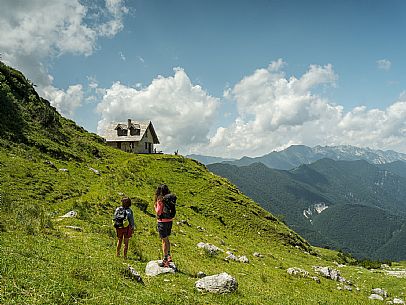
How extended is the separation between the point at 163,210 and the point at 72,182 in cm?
2099

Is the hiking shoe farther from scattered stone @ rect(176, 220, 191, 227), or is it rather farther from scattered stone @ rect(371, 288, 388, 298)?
scattered stone @ rect(371, 288, 388, 298)

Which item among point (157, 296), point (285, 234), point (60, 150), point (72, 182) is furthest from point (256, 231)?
point (157, 296)

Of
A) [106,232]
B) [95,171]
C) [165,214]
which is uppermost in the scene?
[95,171]

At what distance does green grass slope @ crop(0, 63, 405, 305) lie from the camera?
10.7 meters

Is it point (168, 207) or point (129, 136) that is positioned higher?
point (129, 136)

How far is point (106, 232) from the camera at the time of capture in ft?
69.5

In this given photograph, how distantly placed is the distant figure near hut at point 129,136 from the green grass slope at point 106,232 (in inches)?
882

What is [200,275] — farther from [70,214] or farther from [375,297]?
[375,297]

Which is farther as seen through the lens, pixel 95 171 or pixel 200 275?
pixel 95 171

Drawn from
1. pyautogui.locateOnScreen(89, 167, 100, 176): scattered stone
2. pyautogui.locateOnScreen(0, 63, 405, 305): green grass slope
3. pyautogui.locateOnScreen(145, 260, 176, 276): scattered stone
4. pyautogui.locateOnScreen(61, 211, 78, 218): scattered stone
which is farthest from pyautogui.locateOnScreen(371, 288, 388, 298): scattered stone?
pyautogui.locateOnScreen(89, 167, 100, 176): scattered stone

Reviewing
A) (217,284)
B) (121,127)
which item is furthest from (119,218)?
(121,127)

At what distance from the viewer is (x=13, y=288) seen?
28.1ft

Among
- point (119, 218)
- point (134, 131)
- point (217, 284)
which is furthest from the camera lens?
point (134, 131)

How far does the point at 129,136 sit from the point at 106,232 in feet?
212
